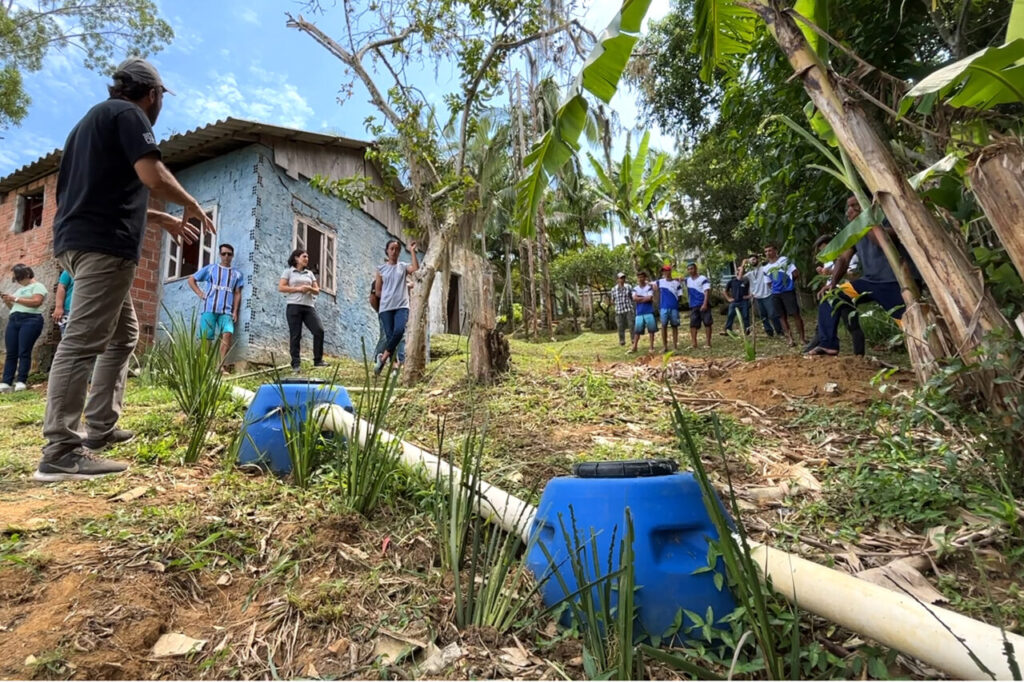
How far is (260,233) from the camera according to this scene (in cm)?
836

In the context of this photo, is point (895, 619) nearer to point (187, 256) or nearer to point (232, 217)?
point (232, 217)

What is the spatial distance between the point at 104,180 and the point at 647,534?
9.33ft

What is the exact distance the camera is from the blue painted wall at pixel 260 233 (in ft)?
26.9

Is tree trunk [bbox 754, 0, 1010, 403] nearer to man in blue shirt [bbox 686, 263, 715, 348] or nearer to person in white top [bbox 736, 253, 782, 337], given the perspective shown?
person in white top [bbox 736, 253, 782, 337]

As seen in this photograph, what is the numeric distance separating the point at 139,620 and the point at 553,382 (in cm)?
390

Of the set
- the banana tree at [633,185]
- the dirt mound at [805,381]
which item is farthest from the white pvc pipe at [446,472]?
the banana tree at [633,185]

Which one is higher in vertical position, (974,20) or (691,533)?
(974,20)

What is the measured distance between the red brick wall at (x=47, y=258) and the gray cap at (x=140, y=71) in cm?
661

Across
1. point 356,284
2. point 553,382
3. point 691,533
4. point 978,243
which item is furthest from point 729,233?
point 691,533

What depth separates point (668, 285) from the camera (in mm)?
9094

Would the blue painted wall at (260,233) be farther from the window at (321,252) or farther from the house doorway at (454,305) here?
the house doorway at (454,305)

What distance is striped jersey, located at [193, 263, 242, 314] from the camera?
6.74 metres

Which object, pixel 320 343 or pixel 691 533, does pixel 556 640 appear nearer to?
pixel 691 533

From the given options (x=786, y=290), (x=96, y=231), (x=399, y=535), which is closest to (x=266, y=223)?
(x=96, y=231)
